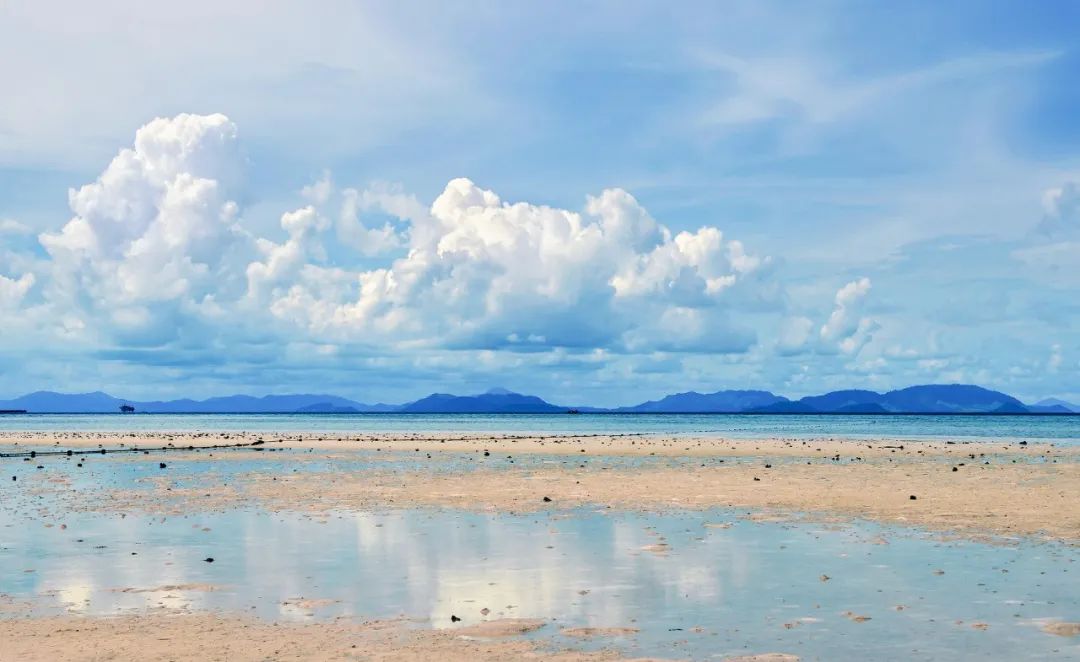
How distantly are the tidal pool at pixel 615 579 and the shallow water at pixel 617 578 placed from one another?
5 centimetres

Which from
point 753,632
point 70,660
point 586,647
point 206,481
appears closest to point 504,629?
point 586,647

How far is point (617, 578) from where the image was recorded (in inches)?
755

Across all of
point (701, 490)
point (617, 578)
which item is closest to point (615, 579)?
point (617, 578)

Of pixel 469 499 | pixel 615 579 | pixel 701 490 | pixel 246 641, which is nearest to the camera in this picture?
pixel 246 641

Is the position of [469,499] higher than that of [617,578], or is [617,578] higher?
[469,499]

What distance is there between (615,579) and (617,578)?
10cm

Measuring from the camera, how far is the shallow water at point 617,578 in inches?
585

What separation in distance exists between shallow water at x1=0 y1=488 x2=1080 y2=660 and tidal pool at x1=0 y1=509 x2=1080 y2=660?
2.1 inches

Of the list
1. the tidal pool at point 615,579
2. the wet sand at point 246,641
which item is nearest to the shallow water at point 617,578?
the tidal pool at point 615,579

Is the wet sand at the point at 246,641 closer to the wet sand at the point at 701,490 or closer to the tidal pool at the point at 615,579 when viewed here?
the tidal pool at the point at 615,579

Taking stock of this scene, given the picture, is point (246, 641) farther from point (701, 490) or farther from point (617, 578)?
point (701, 490)

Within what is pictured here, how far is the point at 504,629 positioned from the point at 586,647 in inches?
65.7

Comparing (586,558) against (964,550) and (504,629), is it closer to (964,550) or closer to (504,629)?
(504,629)

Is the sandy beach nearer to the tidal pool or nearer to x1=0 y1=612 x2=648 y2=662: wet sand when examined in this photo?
x1=0 y1=612 x2=648 y2=662: wet sand
